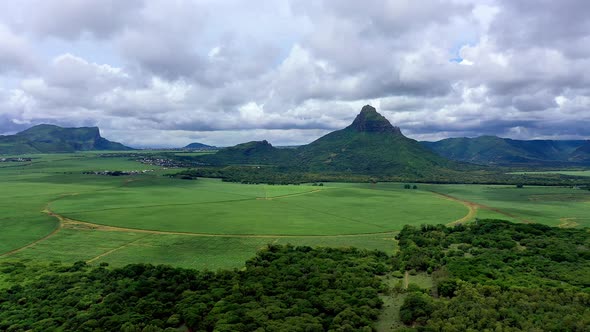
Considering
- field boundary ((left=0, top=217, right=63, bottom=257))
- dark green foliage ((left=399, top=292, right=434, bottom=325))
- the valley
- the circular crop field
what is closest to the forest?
dark green foliage ((left=399, top=292, right=434, bottom=325))

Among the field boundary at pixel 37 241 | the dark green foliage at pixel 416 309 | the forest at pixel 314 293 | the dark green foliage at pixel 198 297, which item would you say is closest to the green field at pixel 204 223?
the field boundary at pixel 37 241

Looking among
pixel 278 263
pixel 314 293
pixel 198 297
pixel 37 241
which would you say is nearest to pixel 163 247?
pixel 278 263

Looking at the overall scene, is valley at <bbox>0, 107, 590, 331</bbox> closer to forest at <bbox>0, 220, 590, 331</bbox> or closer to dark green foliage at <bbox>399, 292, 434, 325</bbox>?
dark green foliage at <bbox>399, 292, 434, 325</bbox>

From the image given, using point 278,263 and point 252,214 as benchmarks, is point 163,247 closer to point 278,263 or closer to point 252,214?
point 278,263

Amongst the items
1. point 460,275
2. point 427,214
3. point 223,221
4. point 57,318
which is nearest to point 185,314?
point 57,318

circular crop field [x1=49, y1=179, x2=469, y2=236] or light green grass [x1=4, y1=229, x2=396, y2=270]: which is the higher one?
circular crop field [x1=49, y1=179, x2=469, y2=236]

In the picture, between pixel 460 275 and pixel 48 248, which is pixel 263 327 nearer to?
pixel 460 275
